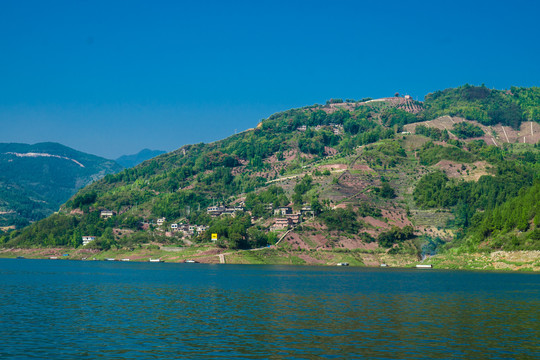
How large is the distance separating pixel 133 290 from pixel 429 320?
49.4m

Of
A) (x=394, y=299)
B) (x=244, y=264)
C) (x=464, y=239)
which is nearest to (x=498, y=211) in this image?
(x=464, y=239)

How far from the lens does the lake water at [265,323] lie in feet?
140

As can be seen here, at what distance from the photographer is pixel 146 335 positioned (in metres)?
48.9

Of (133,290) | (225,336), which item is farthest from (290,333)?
(133,290)

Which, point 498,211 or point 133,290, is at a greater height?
point 498,211

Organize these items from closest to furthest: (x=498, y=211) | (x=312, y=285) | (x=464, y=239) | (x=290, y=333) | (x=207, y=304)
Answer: (x=290, y=333)
(x=207, y=304)
(x=312, y=285)
(x=498, y=211)
(x=464, y=239)

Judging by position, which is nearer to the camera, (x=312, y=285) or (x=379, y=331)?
(x=379, y=331)

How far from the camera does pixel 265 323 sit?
5634 centimetres

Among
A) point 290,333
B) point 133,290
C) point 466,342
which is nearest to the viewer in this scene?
point 466,342

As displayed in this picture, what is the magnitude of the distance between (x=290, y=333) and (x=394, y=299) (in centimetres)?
3433

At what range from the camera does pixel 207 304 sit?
72.1 metres

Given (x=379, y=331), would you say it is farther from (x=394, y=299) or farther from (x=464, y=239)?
(x=464, y=239)

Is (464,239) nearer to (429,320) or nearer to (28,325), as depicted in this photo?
(429,320)

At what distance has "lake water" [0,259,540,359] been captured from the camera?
42.8 meters
